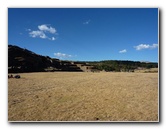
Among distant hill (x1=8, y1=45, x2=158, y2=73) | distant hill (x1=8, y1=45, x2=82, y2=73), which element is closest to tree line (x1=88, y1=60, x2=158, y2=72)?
distant hill (x1=8, y1=45, x2=158, y2=73)

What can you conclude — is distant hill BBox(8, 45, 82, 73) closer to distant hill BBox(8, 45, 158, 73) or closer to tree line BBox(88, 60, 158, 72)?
distant hill BBox(8, 45, 158, 73)

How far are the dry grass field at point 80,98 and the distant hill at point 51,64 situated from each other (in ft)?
0.38

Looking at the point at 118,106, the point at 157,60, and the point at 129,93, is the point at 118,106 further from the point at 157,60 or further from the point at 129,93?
the point at 157,60

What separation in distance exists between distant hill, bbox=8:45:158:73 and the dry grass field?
115mm

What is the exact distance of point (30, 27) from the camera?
383 centimetres

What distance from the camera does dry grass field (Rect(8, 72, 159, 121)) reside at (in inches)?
139

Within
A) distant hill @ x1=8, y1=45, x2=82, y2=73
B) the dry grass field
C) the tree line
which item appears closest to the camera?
the dry grass field

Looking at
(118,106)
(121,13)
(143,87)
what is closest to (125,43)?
(121,13)

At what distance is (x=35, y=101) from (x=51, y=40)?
1.03m

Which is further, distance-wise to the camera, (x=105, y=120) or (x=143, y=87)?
(x=143, y=87)

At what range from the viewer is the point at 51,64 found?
13.0ft

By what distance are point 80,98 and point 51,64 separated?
766 mm

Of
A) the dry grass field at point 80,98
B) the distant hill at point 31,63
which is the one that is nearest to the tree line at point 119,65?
the dry grass field at point 80,98

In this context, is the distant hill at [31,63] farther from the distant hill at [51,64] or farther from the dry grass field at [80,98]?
the dry grass field at [80,98]
